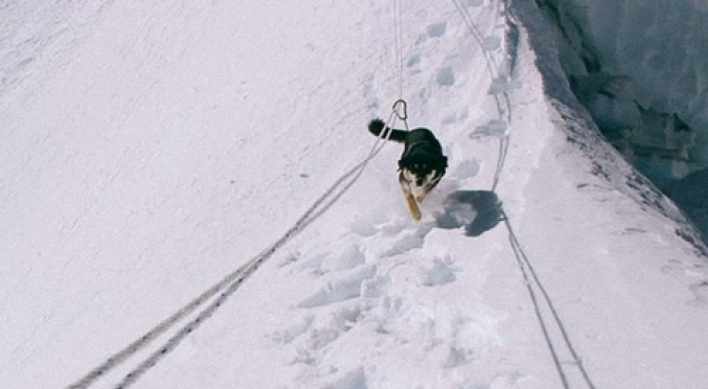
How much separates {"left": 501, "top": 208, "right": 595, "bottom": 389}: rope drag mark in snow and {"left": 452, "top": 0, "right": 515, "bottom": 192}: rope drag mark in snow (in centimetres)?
89

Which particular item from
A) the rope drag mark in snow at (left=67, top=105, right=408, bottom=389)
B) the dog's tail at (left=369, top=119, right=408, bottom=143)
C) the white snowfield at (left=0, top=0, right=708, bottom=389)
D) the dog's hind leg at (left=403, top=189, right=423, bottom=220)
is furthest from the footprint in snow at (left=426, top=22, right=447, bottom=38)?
the dog's hind leg at (left=403, top=189, right=423, bottom=220)

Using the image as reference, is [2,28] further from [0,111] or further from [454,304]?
[454,304]

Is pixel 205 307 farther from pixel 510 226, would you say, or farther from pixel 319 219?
pixel 510 226

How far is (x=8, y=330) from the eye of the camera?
23.1 ft

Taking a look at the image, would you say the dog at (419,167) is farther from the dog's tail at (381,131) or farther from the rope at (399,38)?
the rope at (399,38)

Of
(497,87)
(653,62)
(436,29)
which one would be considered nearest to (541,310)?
(497,87)

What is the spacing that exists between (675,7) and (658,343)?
727 centimetres

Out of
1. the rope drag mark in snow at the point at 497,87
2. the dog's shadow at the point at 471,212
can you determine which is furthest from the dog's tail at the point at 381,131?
the rope drag mark in snow at the point at 497,87

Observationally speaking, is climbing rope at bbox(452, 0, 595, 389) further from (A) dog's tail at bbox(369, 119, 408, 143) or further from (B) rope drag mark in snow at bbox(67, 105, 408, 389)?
(B) rope drag mark in snow at bbox(67, 105, 408, 389)

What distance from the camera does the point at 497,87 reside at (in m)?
7.97

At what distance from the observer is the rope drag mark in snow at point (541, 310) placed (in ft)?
14.8

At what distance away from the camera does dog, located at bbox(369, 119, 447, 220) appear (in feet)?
19.7

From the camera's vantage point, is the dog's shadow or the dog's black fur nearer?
the dog's black fur

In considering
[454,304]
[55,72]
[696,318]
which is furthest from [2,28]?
[696,318]
